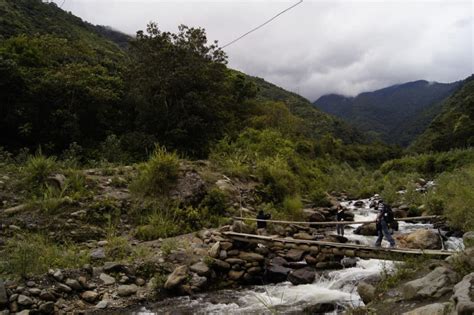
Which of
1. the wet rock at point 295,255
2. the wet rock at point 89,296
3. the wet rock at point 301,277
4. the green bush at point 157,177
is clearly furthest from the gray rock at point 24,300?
the wet rock at point 295,255

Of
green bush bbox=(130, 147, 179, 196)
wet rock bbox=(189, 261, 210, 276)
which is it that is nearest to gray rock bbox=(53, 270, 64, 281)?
wet rock bbox=(189, 261, 210, 276)

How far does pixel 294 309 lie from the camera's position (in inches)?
281

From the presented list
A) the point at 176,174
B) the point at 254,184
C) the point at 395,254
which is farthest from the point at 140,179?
the point at 395,254

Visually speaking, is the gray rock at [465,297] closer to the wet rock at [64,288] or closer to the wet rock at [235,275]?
the wet rock at [235,275]

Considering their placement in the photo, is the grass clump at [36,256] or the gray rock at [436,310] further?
the grass clump at [36,256]

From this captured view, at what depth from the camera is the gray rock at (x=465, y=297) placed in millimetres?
3779

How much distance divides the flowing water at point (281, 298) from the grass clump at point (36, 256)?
210 cm

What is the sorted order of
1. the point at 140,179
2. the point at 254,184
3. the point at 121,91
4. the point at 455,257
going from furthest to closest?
the point at 121,91, the point at 254,184, the point at 140,179, the point at 455,257

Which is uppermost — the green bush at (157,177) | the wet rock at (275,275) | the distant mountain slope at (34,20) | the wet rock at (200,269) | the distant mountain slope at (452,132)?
the distant mountain slope at (34,20)

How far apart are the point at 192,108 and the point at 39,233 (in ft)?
32.5

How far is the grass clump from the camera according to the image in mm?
7168

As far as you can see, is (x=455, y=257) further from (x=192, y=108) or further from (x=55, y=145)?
(x=55, y=145)

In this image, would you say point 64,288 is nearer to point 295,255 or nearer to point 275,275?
point 275,275

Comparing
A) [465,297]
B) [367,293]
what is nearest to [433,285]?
[465,297]
